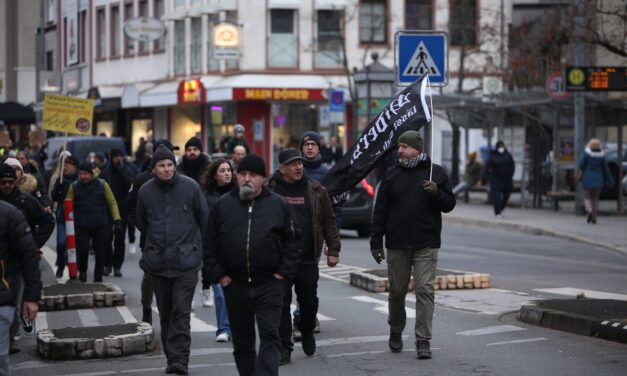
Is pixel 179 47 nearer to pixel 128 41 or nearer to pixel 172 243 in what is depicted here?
pixel 128 41

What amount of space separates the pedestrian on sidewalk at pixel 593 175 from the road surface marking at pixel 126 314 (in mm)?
15646

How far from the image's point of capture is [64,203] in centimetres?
1834

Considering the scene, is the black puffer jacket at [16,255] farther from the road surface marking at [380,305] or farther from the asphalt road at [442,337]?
the road surface marking at [380,305]

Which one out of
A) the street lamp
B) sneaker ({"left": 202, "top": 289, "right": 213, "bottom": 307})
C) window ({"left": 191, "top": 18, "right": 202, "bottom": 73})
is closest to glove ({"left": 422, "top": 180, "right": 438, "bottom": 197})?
sneaker ({"left": 202, "top": 289, "right": 213, "bottom": 307})

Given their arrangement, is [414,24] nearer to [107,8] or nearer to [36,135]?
[107,8]

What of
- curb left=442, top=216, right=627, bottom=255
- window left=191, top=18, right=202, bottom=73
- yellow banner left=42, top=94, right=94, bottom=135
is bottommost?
curb left=442, top=216, right=627, bottom=255

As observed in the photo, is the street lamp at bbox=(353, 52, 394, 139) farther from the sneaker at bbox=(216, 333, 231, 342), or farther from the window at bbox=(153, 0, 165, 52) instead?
the window at bbox=(153, 0, 165, 52)

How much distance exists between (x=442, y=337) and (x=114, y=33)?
176 ft

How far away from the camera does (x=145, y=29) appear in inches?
2093

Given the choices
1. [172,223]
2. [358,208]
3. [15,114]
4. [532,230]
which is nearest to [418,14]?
[15,114]

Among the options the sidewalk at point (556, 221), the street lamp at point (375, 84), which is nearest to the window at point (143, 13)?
the sidewalk at point (556, 221)

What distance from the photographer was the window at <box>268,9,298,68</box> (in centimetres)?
5269

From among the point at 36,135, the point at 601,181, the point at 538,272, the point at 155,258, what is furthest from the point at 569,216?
the point at 155,258

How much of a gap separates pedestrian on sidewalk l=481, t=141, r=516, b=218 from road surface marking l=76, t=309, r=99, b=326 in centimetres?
1751
